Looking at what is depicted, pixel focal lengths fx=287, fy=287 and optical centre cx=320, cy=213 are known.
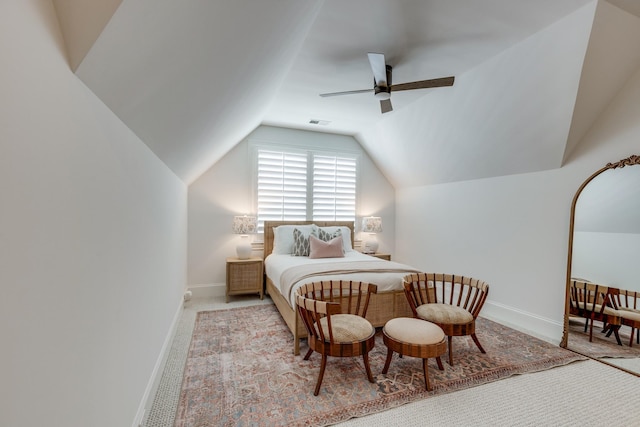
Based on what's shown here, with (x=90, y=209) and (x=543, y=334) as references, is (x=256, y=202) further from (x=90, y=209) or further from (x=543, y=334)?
(x=543, y=334)

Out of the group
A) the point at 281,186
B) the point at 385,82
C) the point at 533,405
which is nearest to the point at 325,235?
the point at 281,186

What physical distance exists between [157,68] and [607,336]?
4123 mm

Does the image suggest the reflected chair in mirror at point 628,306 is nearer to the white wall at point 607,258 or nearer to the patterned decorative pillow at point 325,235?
the white wall at point 607,258

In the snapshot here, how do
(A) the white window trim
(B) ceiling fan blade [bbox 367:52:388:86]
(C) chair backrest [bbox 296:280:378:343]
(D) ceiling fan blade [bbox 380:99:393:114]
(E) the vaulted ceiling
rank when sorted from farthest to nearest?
1. (A) the white window trim
2. (D) ceiling fan blade [bbox 380:99:393:114]
3. (B) ceiling fan blade [bbox 367:52:388:86]
4. (C) chair backrest [bbox 296:280:378:343]
5. (E) the vaulted ceiling

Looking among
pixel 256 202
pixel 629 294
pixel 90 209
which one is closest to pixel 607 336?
pixel 629 294

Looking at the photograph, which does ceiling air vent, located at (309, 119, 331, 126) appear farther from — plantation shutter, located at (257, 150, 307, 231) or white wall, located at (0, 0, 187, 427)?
white wall, located at (0, 0, 187, 427)

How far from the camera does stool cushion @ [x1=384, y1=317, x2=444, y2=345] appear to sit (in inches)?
84.4

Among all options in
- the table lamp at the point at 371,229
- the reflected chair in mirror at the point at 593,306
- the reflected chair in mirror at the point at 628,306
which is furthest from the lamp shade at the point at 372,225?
the reflected chair in mirror at the point at 628,306

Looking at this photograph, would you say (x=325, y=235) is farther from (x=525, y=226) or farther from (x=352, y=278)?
(x=525, y=226)

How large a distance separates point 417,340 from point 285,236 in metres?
2.74

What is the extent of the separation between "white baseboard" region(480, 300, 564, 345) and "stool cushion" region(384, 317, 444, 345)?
1696 millimetres

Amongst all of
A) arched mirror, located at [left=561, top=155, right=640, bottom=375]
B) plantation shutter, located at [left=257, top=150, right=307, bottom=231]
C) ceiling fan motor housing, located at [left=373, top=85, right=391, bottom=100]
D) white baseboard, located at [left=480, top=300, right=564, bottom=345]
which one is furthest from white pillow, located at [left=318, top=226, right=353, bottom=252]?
arched mirror, located at [left=561, top=155, right=640, bottom=375]

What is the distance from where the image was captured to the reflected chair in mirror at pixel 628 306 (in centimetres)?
249

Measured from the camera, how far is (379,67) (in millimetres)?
2438
